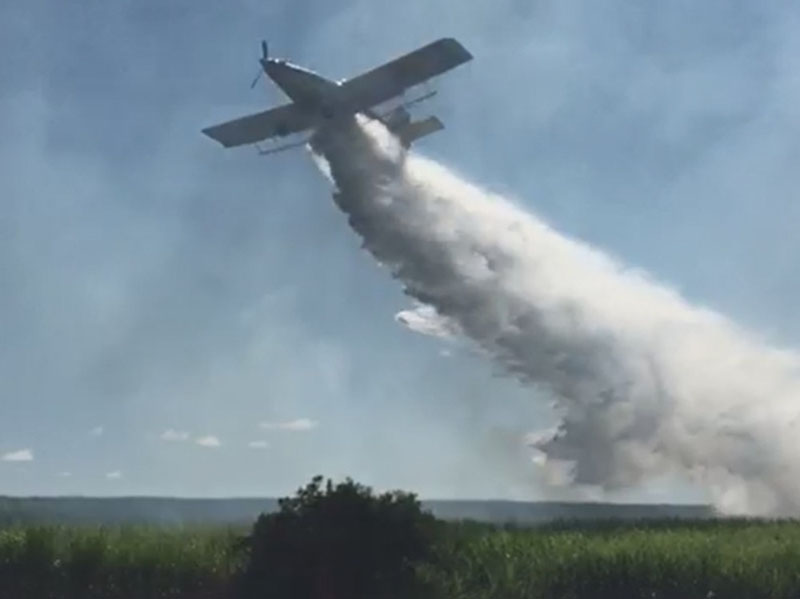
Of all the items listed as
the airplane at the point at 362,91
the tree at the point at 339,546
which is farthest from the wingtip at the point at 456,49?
the tree at the point at 339,546

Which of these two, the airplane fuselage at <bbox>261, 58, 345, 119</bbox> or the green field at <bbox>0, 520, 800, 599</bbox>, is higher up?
the airplane fuselage at <bbox>261, 58, 345, 119</bbox>

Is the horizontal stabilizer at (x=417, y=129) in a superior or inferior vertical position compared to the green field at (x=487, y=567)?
superior

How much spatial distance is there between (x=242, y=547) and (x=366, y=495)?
8.63 ft

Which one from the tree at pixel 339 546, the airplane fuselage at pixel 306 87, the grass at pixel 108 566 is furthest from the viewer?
the airplane fuselage at pixel 306 87

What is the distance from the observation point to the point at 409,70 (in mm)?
54656

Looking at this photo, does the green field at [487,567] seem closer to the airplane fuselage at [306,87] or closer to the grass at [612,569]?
the grass at [612,569]

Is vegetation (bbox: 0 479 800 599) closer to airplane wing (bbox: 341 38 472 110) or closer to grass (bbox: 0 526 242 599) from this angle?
grass (bbox: 0 526 242 599)

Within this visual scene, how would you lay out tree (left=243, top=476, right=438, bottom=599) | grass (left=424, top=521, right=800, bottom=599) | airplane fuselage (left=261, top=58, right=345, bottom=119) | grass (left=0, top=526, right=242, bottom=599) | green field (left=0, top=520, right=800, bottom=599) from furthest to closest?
airplane fuselage (left=261, top=58, right=345, bottom=119), grass (left=0, top=526, right=242, bottom=599), green field (left=0, top=520, right=800, bottom=599), grass (left=424, top=521, right=800, bottom=599), tree (left=243, top=476, right=438, bottom=599)

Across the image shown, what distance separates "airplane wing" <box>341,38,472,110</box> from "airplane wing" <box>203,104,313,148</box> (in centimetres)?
333

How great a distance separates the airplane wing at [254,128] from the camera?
55781 millimetres

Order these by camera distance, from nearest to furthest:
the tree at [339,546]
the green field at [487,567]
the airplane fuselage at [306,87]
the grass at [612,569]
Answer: the tree at [339,546], the grass at [612,569], the green field at [487,567], the airplane fuselage at [306,87]

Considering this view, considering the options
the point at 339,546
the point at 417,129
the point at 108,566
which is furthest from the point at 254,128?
the point at 339,546

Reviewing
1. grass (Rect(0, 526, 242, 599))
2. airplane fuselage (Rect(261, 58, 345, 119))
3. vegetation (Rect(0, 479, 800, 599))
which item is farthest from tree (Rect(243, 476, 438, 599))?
airplane fuselage (Rect(261, 58, 345, 119))

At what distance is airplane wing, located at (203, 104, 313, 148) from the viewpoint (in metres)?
55.8
